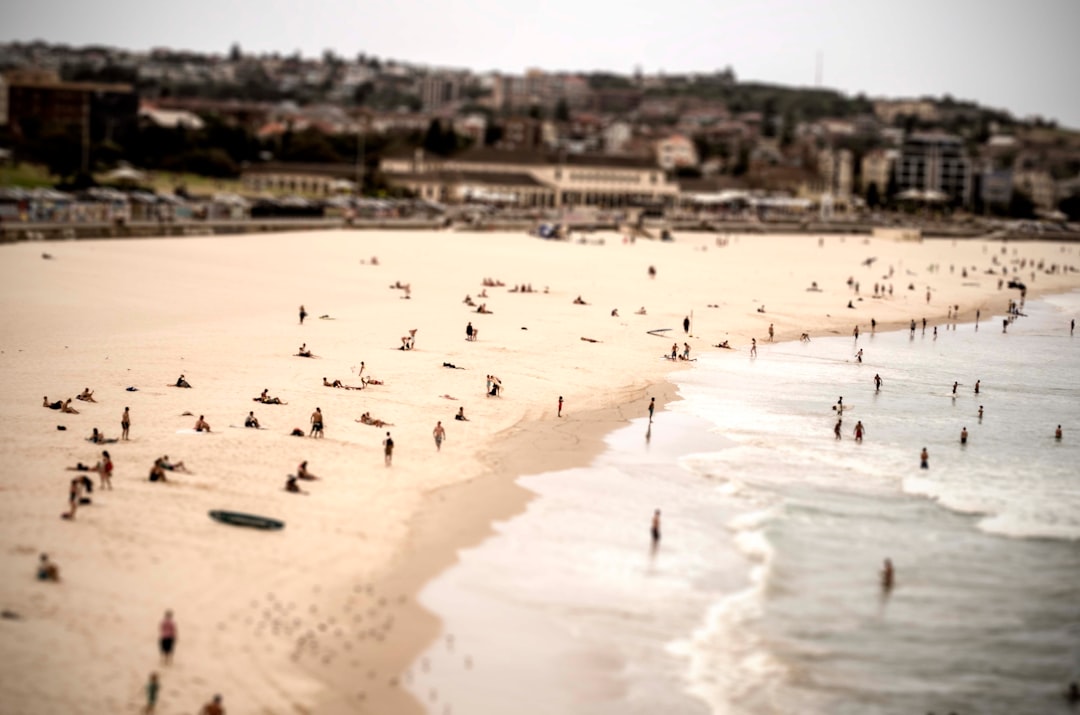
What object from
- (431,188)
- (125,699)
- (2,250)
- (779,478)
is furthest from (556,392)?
(431,188)

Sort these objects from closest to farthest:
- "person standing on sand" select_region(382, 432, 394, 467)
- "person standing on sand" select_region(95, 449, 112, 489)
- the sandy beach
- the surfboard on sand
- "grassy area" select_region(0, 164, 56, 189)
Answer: the sandy beach, the surfboard on sand, "person standing on sand" select_region(95, 449, 112, 489), "person standing on sand" select_region(382, 432, 394, 467), "grassy area" select_region(0, 164, 56, 189)

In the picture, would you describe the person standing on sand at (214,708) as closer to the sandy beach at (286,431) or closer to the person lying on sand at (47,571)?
the sandy beach at (286,431)

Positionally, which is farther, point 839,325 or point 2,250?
point 2,250

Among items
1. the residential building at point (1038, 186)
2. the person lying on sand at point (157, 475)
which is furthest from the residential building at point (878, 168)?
the person lying on sand at point (157, 475)

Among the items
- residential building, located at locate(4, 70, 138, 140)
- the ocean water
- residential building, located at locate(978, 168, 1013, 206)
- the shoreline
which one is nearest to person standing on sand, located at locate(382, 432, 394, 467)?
the shoreline

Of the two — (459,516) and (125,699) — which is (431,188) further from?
(125,699)

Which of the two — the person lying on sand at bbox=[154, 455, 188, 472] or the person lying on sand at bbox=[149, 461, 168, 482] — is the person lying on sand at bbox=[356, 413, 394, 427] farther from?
the person lying on sand at bbox=[149, 461, 168, 482]
